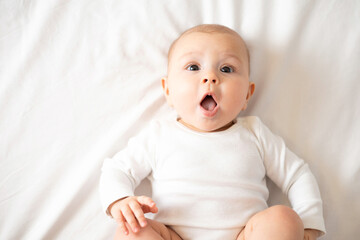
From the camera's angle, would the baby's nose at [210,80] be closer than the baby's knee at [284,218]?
No

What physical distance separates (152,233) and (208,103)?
1.46 ft

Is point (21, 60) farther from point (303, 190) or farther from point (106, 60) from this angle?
point (303, 190)

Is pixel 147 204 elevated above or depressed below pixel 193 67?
below

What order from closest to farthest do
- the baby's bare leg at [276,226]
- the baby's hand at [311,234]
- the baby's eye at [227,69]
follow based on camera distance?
Result: the baby's bare leg at [276,226], the baby's hand at [311,234], the baby's eye at [227,69]

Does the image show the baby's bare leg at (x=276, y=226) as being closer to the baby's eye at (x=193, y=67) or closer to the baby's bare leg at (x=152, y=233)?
the baby's bare leg at (x=152, y=233)

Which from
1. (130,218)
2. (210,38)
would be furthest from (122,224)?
(210,38)

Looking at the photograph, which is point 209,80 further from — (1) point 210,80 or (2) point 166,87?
(2) point 166,87

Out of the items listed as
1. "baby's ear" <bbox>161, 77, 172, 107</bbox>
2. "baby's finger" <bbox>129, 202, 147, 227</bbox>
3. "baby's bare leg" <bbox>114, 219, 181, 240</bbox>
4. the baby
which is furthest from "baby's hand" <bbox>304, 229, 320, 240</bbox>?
"baby's ear" <bbox>161, 77, 172, 107</bbox>

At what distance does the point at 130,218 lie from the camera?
967 millimetres

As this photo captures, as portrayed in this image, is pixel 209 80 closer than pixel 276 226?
No

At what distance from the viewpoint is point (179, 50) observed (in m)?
1.18

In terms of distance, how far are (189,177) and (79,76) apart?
1.84 feet

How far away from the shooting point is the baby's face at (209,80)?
1093 mm

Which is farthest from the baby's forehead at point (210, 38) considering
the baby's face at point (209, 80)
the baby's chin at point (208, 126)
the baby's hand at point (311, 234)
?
the baby's hand at point (311, 234)
